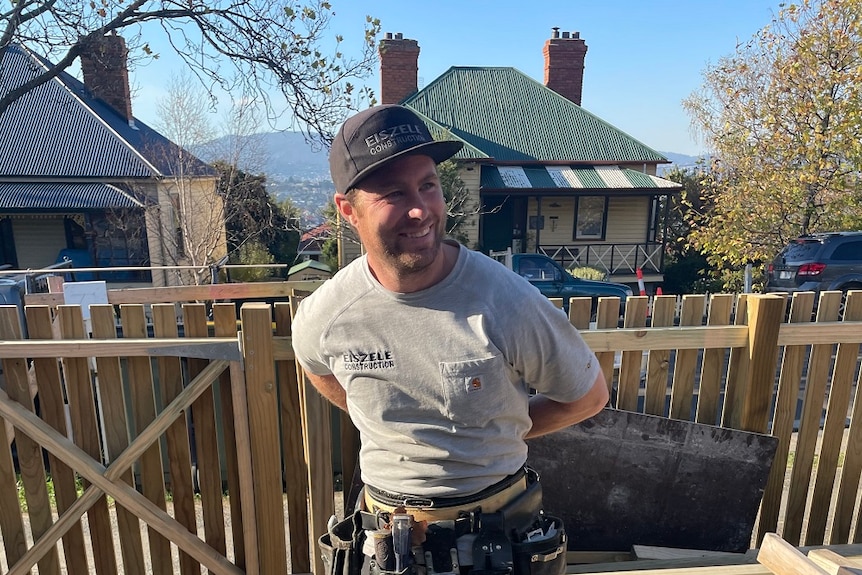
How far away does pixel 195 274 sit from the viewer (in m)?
13.2

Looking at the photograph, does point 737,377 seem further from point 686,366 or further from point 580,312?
point 580,312

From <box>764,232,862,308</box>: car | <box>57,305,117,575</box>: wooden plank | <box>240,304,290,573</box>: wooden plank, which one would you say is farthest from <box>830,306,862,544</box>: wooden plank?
<box>764,232,862,308</box>: car

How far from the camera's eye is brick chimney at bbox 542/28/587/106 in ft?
66.4

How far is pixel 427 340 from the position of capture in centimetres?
152

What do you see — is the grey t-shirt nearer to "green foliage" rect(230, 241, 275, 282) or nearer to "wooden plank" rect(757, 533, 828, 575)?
"wooden plank" rect(757, 533, 828, 575)

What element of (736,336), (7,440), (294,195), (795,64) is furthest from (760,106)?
(294,195)

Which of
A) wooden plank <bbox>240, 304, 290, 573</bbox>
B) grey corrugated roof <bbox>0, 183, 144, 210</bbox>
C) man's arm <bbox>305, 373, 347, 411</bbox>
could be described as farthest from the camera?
grey corrugated roof <bbox>0, 183, 144, 210</bbox>

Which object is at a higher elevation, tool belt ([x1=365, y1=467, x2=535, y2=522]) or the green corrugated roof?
the green corrugated roof

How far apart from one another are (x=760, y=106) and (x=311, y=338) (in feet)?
36.9

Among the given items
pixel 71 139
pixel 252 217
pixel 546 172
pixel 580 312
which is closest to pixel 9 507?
pixel 580 312

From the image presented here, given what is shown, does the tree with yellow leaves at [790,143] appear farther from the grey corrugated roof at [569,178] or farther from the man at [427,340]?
the man at [427,340]

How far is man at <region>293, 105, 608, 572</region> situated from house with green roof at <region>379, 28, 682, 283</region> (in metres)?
13.5

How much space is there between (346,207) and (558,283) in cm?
934

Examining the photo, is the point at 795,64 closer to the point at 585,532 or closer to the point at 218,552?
the point at 585,532
